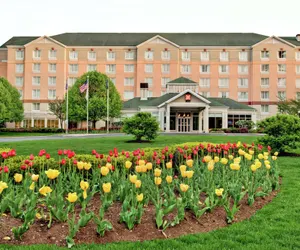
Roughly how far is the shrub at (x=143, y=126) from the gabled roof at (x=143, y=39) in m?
42.1

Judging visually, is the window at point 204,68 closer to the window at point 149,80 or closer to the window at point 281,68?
the window at point 149,80

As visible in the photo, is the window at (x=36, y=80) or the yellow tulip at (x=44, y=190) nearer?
the yellow tulip at (x=44, y=190)

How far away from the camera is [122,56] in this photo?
6375 cm

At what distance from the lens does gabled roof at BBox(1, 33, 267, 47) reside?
6394cm

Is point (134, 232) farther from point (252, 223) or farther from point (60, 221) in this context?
point (252, 223)

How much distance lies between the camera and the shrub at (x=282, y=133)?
1538cm

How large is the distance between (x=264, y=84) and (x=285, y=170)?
180 ft

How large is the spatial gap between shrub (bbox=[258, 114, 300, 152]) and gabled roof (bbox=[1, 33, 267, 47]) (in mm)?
50103

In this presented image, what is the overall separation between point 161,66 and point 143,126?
40.0 m

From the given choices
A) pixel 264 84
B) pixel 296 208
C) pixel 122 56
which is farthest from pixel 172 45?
pixel 296 208

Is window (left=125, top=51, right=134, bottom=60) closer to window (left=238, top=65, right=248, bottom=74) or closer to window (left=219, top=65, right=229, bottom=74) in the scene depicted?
window (left=219, top=65, right=229, bottom=74)

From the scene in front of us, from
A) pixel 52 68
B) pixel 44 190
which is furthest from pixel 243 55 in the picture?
pixel 44 190

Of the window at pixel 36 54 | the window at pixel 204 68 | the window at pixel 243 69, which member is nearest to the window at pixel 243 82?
the window at pixel 243 69

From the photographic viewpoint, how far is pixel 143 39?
66.1 m
